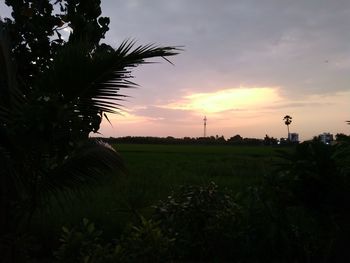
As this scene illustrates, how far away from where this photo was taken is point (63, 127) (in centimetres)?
310

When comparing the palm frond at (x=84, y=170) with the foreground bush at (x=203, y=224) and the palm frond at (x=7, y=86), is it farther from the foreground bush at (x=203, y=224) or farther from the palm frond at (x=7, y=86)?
the foreground bush at (x=203, y=224)

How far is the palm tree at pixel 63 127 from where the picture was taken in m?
3.23

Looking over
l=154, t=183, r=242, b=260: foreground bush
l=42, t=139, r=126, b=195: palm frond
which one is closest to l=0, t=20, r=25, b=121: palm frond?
l=42, t=139, r=126, b=195: palm frond

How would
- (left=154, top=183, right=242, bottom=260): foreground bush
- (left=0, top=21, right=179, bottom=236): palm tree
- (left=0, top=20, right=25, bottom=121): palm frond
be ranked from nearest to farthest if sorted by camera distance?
(left=0, top=21, right=179, bottom=236): palm tree, (left=0, top=20, right=25, bottom=121): palm frond, (left=154, top=183, right=242, bottom=260): foreground bush

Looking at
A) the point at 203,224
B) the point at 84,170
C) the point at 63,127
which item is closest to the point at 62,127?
the point at 63,127

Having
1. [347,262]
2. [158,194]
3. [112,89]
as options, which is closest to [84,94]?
[112,89]

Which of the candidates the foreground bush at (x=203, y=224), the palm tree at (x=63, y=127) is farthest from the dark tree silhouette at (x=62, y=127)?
the foreground bush at (x=203, y=224)

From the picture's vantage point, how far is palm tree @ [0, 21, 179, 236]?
10.6 ft

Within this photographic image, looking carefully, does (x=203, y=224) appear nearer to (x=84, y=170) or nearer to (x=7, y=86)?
(x=84, y=170)

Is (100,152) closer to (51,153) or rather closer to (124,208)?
(51,153)

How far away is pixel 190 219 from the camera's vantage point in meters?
5.05

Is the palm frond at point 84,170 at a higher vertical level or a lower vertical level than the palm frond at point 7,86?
lower

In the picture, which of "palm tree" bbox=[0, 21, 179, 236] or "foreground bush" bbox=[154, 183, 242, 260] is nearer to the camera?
"palm tree" bbox=[0, 21, 179, 236]

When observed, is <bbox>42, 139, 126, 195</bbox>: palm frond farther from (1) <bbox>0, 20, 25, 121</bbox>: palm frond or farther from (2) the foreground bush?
(2) the foreground bush
